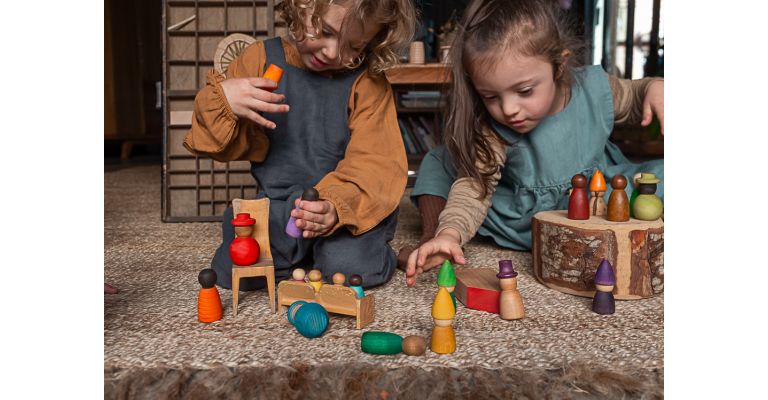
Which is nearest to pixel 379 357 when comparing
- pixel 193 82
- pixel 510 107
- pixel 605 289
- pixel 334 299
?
pixel 334 299

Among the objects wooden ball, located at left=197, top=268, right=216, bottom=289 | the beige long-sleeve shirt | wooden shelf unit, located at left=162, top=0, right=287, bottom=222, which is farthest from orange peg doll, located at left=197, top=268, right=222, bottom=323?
wooden shelf unit, located at left=162, top=0, right=287, bottom=222

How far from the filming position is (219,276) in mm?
1138

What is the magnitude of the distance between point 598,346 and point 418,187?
79 centimetres

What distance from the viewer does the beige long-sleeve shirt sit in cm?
133

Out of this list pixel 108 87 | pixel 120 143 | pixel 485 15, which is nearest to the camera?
pixel 485 15

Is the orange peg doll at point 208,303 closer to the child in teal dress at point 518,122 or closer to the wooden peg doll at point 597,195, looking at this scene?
the child in teal dress at point 518,122

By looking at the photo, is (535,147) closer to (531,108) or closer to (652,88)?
(531,108)

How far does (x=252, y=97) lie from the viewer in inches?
41.1

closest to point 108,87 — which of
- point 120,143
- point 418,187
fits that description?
point 120,143

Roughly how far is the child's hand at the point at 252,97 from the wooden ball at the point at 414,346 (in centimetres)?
44

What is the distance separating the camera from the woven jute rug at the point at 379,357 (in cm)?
71

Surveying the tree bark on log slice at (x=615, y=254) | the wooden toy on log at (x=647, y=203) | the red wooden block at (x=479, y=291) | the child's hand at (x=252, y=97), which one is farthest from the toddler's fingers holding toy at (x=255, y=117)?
the wooden toy on log at (x=647, y=203)

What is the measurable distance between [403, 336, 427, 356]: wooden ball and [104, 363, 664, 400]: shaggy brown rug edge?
5 centimetres

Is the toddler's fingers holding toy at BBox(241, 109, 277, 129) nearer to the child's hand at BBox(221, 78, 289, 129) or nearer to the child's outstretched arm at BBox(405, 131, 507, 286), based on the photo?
the child's hand at BBox(221, 78, 289, 129)
